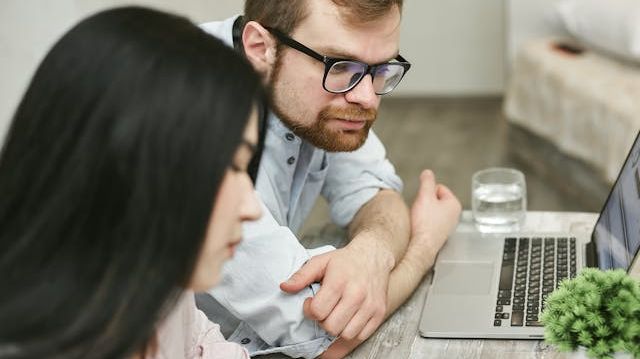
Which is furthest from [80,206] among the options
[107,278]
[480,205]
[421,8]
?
[421,8]

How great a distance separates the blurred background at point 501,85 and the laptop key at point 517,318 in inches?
27.1

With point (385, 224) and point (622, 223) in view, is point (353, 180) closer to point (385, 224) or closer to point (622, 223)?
point (385, 224)

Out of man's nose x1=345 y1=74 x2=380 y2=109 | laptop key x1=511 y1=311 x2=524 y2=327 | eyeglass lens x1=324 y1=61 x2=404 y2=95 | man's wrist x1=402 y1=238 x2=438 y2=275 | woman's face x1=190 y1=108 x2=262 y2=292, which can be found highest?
woman's face x1=190 y1=108 x2=262 y2=292

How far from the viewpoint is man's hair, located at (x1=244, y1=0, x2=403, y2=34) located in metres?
1.36

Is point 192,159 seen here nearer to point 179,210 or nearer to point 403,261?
point 179,210

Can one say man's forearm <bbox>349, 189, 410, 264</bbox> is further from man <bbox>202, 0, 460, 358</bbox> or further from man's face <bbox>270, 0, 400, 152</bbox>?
man's face <bbox>270, 0, 400, 152</bbox>

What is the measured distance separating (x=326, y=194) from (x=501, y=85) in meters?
2.63

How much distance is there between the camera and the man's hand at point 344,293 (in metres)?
1.22

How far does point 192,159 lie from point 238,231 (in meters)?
0.11

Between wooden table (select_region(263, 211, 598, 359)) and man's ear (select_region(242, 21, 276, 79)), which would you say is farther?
man's ear (select_region(242, 21, 276, 79))

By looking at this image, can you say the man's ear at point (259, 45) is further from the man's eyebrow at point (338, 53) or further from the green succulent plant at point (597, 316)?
the green succulent plant at point (597, 316)

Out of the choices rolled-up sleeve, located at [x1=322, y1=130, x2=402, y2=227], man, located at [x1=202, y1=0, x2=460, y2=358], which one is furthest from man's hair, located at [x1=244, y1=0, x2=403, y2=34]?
rolled-up sleeve, located at [x1=322, y1=130, x2=402, y2=227]

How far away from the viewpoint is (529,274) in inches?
53.9

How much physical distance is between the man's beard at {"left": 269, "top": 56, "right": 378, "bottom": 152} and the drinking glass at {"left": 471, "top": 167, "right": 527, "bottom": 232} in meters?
0.25
